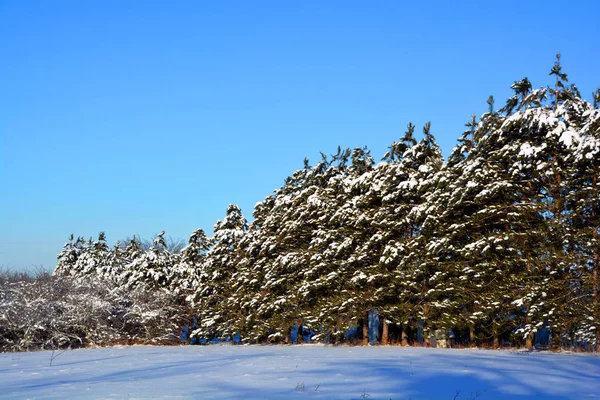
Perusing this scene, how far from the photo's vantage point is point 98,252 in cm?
5369

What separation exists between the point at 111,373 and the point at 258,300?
18.1 m

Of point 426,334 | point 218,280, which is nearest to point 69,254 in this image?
point 218,280

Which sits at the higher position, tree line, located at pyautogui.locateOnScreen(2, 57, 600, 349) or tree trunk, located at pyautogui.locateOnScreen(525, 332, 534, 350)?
tree line, located at pyautogui.locateOnScreen(2, 57, 600, 349)

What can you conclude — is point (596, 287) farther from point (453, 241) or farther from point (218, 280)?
point (218, 280)

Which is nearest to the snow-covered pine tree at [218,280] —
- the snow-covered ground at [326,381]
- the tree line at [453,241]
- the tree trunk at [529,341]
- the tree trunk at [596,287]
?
the tree line at [453,241]

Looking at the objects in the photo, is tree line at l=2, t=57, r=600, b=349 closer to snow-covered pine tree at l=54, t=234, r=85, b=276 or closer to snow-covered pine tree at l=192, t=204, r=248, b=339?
snow-covered pine tree at l=192, t=204, r=248, b=339

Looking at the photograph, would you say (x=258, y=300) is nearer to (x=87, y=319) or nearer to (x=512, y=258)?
(x=87, y=319)

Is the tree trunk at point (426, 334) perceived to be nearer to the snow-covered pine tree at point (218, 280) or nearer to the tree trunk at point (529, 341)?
the tree trunk at point (529, 341)

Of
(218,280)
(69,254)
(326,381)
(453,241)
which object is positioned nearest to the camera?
(326,381)

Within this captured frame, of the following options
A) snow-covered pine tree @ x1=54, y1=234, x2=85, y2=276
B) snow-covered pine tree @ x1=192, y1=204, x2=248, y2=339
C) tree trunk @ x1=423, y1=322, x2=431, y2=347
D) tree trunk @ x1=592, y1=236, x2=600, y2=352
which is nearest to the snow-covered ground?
tree trunk @ x1=592, y1=236, x2=600, y2=352

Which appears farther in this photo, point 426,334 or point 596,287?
point 426,334

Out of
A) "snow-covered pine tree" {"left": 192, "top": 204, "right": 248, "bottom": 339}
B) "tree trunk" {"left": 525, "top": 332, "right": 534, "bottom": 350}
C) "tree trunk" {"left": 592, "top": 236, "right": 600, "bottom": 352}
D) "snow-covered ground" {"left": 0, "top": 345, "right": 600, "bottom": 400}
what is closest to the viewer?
"snow-covered ground" {"left": 0, "top": 345, "right": 600, "bottom": 400}

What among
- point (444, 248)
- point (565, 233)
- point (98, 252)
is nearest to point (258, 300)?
point (444, 248)

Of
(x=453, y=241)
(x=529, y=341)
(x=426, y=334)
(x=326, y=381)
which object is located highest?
(x=453, y=241)
